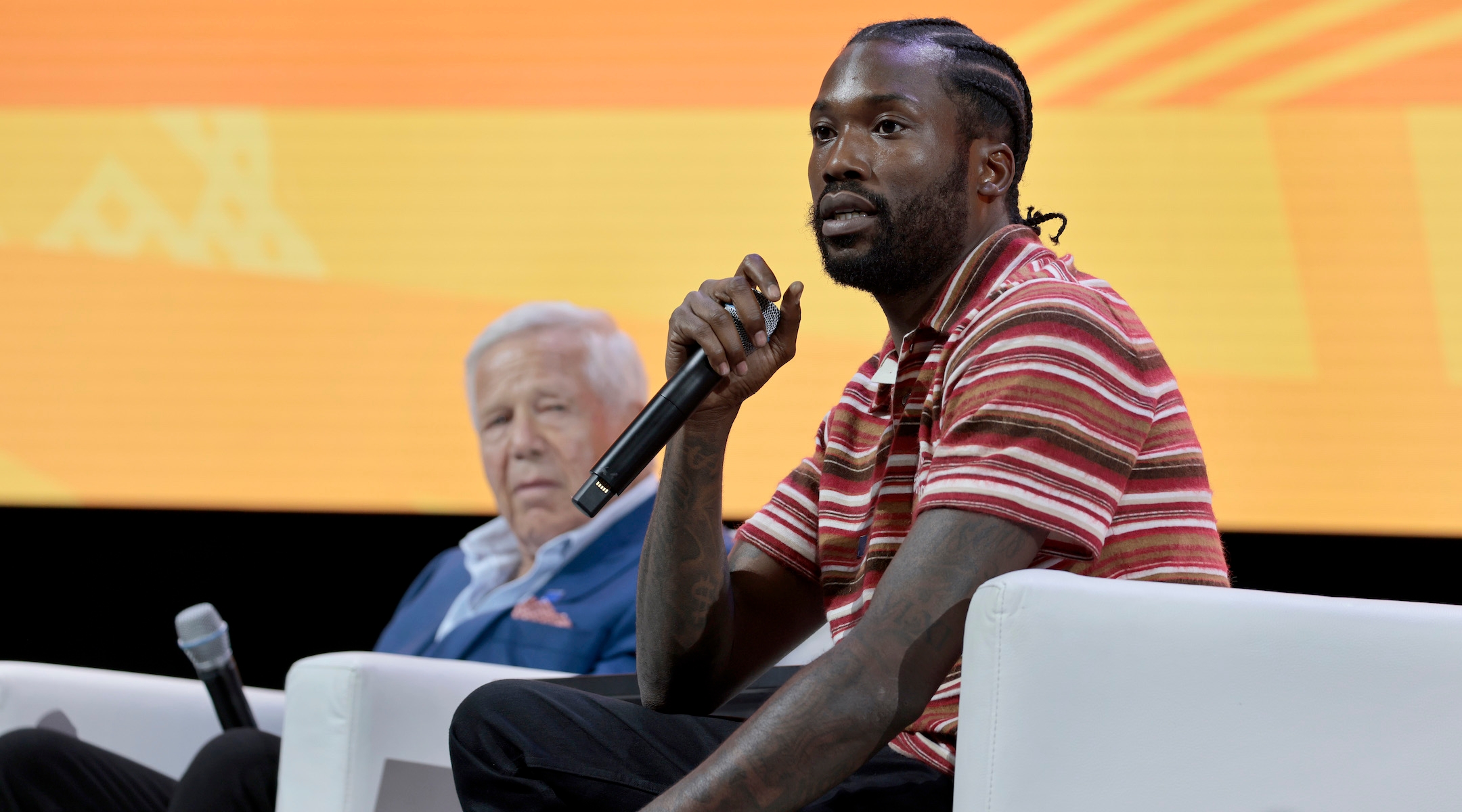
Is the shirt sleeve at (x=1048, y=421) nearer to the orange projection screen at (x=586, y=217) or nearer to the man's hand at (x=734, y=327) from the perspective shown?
the man's hand at (x=734, y=327)

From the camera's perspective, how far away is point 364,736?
1.49m

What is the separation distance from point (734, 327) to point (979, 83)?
385 millimetres

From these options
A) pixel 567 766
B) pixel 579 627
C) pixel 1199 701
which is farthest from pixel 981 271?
pixel 579 627

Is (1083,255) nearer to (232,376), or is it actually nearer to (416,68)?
(416,68)

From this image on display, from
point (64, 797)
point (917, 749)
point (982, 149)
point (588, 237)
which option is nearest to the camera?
point (917, 749)

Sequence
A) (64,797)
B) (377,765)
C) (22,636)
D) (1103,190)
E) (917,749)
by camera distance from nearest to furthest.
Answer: (917,749), (377,765), (64,797), (1103,190), (22,636)

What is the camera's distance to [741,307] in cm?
113

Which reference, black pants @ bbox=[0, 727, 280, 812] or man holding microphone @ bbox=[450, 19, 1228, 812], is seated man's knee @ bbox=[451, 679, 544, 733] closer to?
man holding microphone @ bbox=[450, 19, 1228, 812]

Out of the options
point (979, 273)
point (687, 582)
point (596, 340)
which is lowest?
point (687, 582)

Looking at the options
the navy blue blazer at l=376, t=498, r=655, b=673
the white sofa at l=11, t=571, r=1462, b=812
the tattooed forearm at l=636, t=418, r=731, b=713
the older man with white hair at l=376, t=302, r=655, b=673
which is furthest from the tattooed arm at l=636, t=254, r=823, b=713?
the older man with white hair at l=376, t=302, r=655, b=673

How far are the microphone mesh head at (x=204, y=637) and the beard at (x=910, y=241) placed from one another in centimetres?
109

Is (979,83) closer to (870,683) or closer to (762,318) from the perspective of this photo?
(762,318)

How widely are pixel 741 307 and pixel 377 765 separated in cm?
77

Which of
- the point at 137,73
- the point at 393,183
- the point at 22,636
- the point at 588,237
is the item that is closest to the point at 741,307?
the point at 588,237
